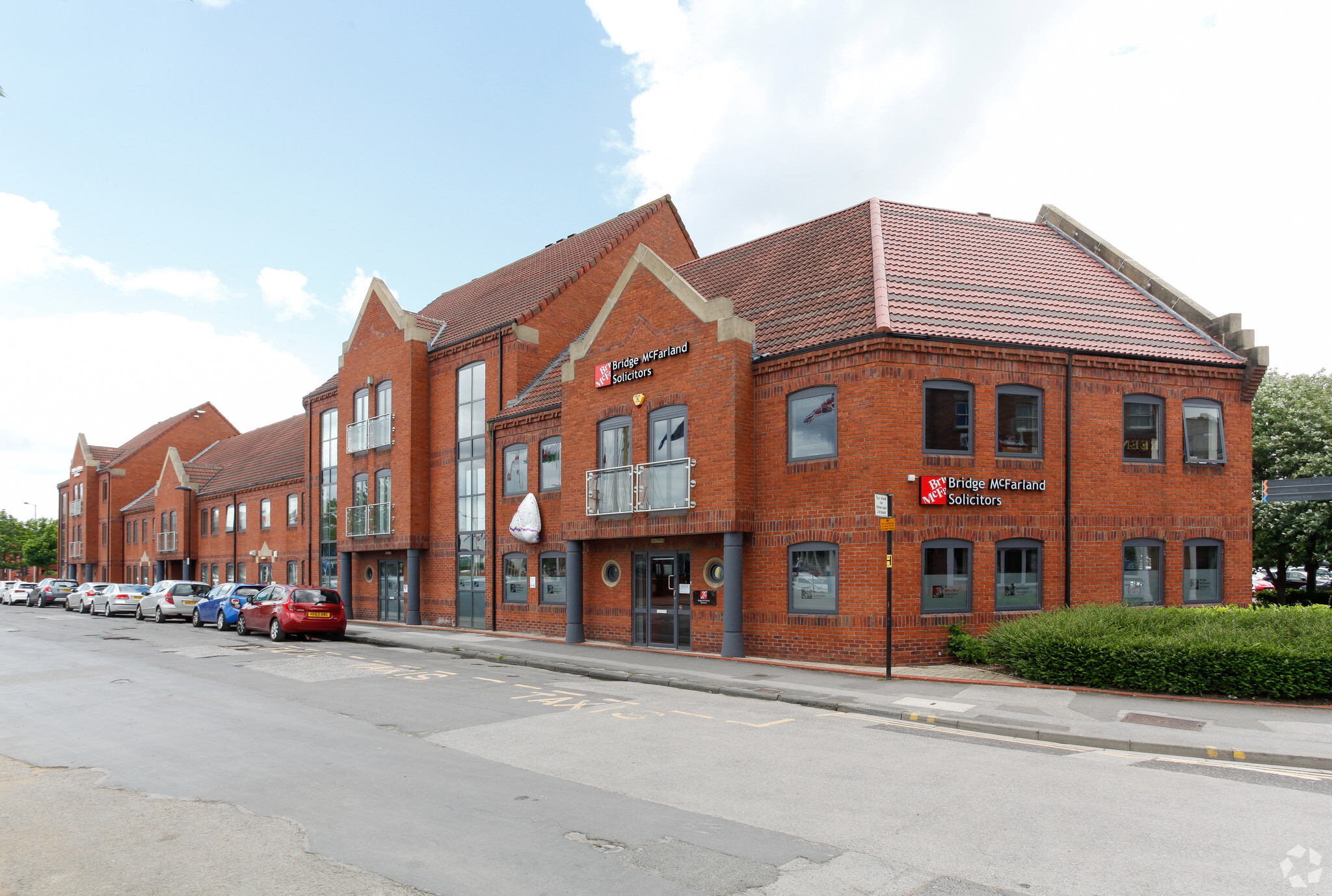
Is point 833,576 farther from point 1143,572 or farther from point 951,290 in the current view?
point 1143,572

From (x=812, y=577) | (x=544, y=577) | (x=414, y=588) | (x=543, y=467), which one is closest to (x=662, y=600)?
(x=812, y=577)

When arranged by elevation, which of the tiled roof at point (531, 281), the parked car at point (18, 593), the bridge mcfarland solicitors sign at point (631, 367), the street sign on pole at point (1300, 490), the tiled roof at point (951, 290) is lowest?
the parked car at point (18, 593)

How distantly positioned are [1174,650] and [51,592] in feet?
186

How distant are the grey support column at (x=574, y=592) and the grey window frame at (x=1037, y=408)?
10409 mm

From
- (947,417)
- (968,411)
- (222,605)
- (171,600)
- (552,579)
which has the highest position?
(968,411)

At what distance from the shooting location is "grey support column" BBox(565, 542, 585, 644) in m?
22.0

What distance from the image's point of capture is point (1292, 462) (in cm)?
2652

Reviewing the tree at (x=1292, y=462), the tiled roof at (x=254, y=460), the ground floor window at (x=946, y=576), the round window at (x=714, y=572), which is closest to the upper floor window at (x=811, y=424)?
the ground floor window at (x=946, y=576)

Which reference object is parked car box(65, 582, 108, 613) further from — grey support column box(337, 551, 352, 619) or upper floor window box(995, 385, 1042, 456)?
upper floor window box(995, 385, 1042, 456)

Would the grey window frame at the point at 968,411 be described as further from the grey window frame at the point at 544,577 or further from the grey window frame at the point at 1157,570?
the grey window frame at the point at 544,577

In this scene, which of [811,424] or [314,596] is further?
[314,596]

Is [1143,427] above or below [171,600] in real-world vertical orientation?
above

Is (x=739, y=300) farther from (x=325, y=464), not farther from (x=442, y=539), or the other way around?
(x=325, y=464)

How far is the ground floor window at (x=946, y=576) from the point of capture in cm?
1645
